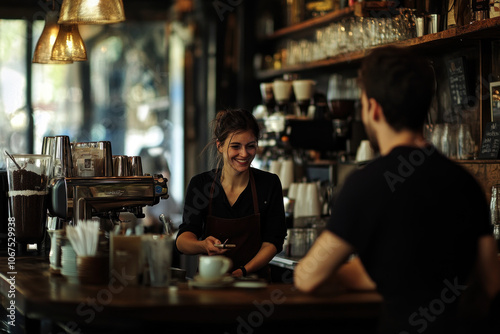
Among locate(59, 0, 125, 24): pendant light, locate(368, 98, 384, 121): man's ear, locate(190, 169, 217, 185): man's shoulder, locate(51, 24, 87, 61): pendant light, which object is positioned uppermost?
locate(59, 0, 125, 24): pendant light

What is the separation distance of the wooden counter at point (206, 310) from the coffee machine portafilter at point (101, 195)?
2.80 feet

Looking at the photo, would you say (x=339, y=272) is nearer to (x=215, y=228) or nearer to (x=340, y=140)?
(x=215, y=228)

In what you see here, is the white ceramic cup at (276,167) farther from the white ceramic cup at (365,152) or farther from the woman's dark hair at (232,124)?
the woman's dark hair at (232,124)

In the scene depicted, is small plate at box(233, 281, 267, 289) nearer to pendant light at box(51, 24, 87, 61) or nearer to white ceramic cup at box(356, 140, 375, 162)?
pendant light at box(51, 24, 87, 61)

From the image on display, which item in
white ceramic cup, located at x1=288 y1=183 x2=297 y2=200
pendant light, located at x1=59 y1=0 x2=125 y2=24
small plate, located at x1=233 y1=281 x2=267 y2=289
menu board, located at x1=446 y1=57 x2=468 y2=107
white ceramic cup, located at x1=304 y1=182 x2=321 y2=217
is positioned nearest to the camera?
small plate, located at x1=233 y1=281 x2=267 y2=289

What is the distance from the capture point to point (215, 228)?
3.43 m

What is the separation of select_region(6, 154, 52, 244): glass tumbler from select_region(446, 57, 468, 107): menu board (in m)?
2.14

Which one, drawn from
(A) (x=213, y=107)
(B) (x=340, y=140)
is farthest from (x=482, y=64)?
(A) (x=213, y=107)

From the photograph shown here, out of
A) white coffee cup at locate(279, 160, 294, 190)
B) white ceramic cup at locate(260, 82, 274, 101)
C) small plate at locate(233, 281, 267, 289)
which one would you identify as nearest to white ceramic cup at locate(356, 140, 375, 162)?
white coffee cup at locate(279, 160, 294, 190)

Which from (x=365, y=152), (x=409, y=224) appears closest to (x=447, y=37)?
(x=365, y=152)

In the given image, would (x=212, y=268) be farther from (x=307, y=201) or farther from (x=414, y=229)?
(x=307, y=201)

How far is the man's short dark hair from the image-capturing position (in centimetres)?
202

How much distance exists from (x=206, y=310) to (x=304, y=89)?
10.8 ft

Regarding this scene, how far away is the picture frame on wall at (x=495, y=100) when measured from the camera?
3.79 m
